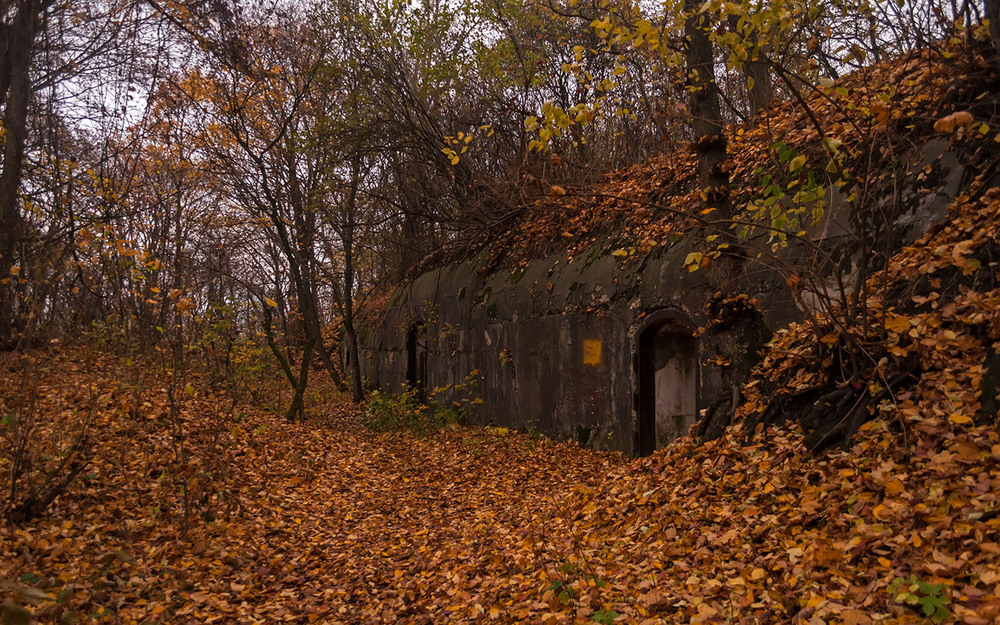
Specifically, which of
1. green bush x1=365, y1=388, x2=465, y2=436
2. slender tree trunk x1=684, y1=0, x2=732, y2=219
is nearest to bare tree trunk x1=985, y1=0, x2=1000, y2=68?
slender tree trunk x1=684, y1=0, x2=732, y2=219

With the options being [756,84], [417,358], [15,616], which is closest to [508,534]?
[15,616]

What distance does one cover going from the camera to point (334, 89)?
15.0 metres

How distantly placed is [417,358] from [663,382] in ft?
28.9

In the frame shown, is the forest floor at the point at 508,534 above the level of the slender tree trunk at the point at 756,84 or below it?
below

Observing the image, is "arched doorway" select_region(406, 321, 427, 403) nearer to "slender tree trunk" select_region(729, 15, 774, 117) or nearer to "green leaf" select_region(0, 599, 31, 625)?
"slender tree trunk" select_region(729, 15, 774, 117)

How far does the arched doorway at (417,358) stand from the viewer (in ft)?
51.1

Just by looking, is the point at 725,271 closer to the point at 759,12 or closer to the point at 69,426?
the point at 759,12

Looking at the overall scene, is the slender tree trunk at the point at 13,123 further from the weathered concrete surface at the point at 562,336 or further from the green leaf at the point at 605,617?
the green leaf at the point at 605,617

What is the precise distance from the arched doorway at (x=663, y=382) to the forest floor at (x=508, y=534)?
583mm

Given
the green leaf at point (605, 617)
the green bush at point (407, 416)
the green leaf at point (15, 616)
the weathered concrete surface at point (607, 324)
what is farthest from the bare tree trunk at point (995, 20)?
the green bush at point (407, 416)

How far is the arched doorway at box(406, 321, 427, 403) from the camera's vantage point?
15.6 m

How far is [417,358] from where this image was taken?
16359 millimetres

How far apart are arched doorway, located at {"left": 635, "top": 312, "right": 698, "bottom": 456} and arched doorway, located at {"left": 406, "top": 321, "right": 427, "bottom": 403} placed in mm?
7546

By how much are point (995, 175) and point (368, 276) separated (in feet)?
76.7
